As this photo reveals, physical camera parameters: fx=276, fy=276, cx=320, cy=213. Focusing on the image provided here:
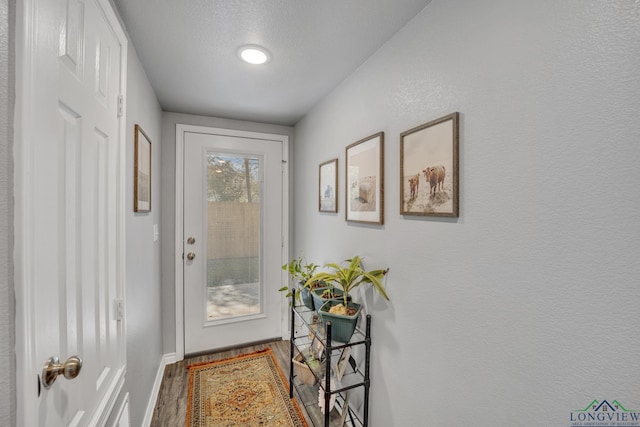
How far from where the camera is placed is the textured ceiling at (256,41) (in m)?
1.24

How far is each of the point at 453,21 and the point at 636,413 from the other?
1336mm

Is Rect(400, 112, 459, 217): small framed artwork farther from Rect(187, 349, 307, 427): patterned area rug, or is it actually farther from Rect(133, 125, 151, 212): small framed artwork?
Rect(187, 349, 307, 427): patterned area rug

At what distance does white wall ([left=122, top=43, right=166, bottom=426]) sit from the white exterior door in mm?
225

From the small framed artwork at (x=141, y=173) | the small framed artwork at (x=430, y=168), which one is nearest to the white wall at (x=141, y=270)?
the small framed artwork at (x=141, y=173)

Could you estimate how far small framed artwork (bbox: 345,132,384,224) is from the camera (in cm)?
151

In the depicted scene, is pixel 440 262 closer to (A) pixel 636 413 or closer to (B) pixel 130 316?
(A) pixel 636 413

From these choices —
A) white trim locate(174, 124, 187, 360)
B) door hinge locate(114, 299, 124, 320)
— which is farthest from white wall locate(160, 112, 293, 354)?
door hinge locate(114, 299, 124, 320)

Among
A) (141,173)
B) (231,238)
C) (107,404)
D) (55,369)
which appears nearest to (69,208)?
(55,369)

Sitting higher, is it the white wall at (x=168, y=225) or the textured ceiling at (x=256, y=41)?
the textured ceiling at (x=256, y=41)

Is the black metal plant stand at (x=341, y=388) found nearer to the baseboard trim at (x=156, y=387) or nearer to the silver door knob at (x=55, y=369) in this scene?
the baseboard trim at (x=156, y=387)

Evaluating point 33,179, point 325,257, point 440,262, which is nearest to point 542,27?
point 440,262

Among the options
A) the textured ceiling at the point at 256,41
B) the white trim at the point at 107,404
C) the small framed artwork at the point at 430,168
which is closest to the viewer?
the white trim at the point at 107,404

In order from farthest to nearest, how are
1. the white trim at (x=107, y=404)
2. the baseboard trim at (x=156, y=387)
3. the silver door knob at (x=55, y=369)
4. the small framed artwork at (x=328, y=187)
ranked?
the small framed artwork at (x=328, y=187) → the baseboard trim at (x=156, y=387) → the white trim at (x=107, y=404) → the silver door knob at (x=55, y=369)

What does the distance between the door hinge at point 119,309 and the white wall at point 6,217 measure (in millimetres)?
657
